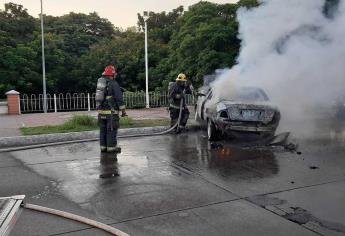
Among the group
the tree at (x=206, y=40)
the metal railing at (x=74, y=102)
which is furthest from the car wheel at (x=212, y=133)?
the metal railing at (x=74, y=102)

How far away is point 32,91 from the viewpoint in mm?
29969

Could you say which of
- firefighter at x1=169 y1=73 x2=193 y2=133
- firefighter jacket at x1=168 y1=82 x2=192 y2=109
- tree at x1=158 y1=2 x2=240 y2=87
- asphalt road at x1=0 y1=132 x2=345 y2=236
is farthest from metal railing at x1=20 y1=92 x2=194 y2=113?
asphalt road at x1=0 y1=132 x2=345 y2=236

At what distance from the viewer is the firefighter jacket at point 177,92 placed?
12648 mm

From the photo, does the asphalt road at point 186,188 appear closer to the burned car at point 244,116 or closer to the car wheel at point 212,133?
the burned car at point 244,116

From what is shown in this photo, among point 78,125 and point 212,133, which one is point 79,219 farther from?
point 78,125

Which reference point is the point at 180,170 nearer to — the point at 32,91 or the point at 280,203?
the point at 280,203

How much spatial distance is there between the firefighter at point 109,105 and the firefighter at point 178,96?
11.1 ft

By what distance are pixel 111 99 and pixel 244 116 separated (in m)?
3.16

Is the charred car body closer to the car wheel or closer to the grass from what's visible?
the car wheel

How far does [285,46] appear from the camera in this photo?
472 inches

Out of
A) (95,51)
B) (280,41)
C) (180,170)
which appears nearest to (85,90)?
(95,51)

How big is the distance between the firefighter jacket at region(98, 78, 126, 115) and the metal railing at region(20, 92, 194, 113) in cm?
1195

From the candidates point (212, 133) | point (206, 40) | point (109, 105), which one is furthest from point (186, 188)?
point (206, 40)

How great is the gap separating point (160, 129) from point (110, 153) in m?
3.81
